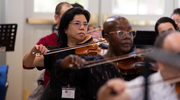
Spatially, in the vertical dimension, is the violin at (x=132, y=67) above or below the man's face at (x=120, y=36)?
below

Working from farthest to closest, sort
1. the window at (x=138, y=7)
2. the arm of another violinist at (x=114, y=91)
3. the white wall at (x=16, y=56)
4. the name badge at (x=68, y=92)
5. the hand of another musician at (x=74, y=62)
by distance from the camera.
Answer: the window at (x=138, y=7) < the white wall at (x=16, y=56) < the name badge at (x=68, y=92) < the hand of another musician at (x=74, y=62) < the arm of another violinist at (x=114, y=91)

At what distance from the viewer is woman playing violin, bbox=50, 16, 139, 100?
1562mm

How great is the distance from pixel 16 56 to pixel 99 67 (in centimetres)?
240

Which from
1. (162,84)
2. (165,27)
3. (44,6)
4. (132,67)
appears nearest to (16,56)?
(44,6)

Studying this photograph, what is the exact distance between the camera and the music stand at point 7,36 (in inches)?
109

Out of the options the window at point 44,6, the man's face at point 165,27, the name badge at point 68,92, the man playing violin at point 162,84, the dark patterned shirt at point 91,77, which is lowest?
the name badge at point 68,92

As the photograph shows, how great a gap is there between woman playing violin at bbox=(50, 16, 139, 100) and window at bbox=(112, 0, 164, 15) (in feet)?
8.16

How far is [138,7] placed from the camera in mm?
4441

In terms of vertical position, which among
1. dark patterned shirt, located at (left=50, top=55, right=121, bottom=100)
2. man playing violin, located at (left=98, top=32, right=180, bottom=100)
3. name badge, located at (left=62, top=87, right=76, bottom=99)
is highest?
man playing violin, located at (left=98, top=32, right=180, bottom=100)

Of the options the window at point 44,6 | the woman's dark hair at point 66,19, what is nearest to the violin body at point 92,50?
the woman's dark hair at point 66,19

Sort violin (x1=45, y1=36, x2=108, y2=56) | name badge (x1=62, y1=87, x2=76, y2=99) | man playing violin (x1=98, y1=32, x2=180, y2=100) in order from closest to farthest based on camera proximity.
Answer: man playing violin (x1=98, y1=32, x2=180, y2=100)
name badge (x1=62, y1=87, x2=76, y2=99)
violin (x1=45, y1=36, x2=108, y2=56)

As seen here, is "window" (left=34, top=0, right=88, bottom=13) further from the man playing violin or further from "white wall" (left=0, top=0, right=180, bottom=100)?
the man playing violin

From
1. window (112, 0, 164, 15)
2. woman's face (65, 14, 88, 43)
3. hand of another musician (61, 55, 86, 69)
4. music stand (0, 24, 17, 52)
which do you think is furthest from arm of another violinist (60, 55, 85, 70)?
window (112, 0, 164, 15)

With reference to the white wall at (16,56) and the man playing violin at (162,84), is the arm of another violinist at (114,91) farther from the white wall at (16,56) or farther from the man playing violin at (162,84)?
the white wall at (16,56)
